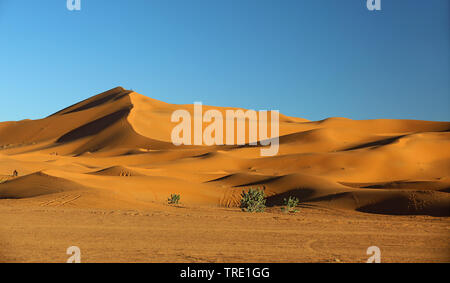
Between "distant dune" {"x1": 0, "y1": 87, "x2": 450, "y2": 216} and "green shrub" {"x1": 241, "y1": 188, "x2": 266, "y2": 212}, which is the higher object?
"distant dune" {"x1": 0, "y1": 87, "x2": 450, "y2": 216}

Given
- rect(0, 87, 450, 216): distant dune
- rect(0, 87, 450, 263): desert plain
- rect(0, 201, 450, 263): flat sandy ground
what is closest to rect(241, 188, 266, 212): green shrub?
rect(0, 87, 450, 263): desert plain

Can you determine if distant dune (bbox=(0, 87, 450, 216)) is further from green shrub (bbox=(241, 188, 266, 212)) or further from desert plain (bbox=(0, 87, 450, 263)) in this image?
green shrub (bbox=(241, 188, 266, 212))

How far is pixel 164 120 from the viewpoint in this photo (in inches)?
2493

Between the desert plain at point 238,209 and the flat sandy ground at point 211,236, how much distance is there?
0.03m

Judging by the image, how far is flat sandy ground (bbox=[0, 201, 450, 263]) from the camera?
8.78m

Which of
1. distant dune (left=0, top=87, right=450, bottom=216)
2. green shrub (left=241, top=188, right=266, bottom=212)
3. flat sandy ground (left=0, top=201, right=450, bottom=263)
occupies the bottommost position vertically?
flat sandy ground (left=0, top=201, right=450, bottom=263)

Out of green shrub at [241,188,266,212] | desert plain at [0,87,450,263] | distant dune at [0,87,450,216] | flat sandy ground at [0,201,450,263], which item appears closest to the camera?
flat sandy ground at [0,201,450,263]

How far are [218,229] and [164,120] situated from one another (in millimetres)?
51399

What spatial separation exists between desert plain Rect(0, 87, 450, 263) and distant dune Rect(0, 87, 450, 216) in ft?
0.30

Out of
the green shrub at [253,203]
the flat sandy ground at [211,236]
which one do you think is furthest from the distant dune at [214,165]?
the flat sandy ground at [211,236]

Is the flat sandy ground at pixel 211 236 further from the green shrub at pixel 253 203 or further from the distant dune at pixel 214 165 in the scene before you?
the distant dune at pixel 214 165

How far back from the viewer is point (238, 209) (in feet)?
63.9

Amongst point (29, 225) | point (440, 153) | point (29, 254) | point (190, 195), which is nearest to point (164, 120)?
point (440, 153)
